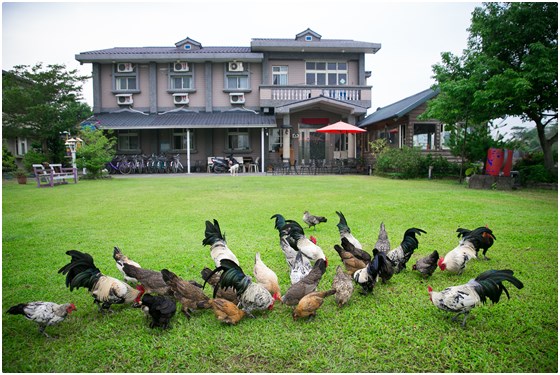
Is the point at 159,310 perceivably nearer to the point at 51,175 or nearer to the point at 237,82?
the point at 51,175

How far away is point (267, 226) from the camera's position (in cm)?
623

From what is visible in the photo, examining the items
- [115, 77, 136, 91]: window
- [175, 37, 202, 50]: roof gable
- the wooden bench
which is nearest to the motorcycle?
the wooden bench

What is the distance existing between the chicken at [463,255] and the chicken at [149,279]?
287 cm

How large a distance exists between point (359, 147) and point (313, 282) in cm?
2090

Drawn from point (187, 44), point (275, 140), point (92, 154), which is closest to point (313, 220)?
point (92, 154)

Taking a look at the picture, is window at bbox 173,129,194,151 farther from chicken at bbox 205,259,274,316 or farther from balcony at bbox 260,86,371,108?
chicken at bbox 205,259,274,316

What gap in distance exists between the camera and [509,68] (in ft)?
35.6

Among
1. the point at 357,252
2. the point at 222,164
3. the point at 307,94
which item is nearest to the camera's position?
the point at 357,252

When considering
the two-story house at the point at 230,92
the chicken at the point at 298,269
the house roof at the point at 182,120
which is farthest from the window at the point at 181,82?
the chicken at the point at 298,269

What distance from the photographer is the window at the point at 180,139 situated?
2227 cm

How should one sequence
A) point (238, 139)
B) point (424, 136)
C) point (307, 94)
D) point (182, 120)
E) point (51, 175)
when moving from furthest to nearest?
point (238, 139) < point (307, 94) < point (182, 120) < point (424, 136) < point (51, 175)

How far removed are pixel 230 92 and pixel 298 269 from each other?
20586mm

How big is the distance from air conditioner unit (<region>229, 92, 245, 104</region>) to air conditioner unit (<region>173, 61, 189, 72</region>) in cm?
323

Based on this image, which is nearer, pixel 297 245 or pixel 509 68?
pixel 297 245
